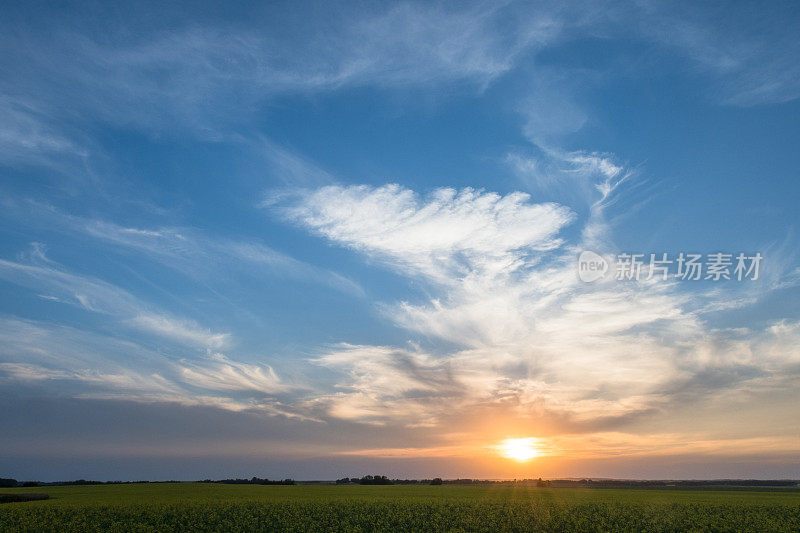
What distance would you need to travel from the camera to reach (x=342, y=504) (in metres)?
64.8

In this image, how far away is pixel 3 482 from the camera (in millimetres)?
131000

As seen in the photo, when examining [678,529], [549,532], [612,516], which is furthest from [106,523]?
[678,529]

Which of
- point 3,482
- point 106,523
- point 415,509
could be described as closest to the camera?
→ point 106,523

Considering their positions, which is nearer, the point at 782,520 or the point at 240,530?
the point at 240,530

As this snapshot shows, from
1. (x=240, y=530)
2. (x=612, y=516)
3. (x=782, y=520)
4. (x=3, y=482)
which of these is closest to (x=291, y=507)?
(x=240, y=530)

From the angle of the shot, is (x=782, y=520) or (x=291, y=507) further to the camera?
(x=291, y=507)

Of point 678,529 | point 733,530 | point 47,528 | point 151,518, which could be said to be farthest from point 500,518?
point 47,528

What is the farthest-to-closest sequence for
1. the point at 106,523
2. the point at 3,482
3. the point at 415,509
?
the point at 3,482, the point at 415,509, the point at 106,523

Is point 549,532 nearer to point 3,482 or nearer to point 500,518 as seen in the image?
point 500,518

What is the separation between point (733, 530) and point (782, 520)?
10568 mm

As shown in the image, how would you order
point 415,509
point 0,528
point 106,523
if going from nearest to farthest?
point 0,528
point 106,523
point 415,509

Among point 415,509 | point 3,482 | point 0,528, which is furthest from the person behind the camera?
point 3,482

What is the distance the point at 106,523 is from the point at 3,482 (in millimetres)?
106905

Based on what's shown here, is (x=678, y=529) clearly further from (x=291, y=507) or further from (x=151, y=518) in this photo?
(x=151, y=518)
